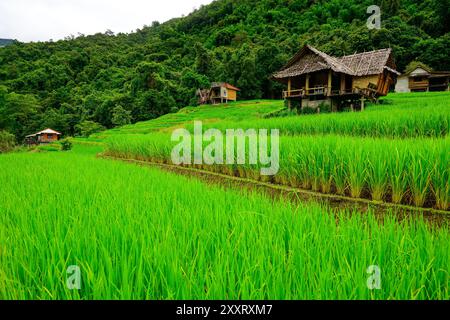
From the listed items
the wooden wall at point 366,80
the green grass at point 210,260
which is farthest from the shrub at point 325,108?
the green grass at point 210,260

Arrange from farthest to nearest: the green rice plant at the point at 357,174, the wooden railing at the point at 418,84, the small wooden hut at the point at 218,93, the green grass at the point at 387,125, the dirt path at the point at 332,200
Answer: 1. the small wooden hut at the point at 218,93
2. the wooden railing at the point at 418,84
3. the green grass at the point at 387,125
4. the green rice plant at the point at 357,174
5. the dirt path at the point at 332,200

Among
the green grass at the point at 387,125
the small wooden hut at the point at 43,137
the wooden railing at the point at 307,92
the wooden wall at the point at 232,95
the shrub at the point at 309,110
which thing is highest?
the wooden wall at the point at 232,95

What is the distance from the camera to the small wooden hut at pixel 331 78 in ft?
56.9

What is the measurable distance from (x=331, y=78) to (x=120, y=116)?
2405 cm

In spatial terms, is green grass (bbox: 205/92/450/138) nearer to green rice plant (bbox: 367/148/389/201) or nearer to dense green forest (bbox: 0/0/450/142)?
green rice plant (bbox: 367/148/389/201)

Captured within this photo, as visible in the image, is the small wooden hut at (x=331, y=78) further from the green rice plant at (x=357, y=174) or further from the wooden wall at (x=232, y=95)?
the wooden wall at (x=232, y=95)

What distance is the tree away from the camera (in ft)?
107

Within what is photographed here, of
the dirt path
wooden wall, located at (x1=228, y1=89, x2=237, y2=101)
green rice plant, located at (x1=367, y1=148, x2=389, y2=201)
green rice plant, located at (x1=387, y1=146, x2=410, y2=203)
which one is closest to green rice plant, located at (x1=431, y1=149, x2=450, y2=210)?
the dirt path

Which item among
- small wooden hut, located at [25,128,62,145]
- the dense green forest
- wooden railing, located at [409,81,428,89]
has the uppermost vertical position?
the dense green forest

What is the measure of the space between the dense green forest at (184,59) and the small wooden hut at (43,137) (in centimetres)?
217

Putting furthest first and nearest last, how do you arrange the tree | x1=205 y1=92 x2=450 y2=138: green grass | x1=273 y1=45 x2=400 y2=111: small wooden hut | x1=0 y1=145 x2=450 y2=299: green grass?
1. the tree
2. x1=273 y1=45 x2=400 y2=111: small wooden hut
3. x1=205 y1=92 x2=450 y2=138: green grass
4. x1=0 y1=145 x2=450 y2=299: green grass

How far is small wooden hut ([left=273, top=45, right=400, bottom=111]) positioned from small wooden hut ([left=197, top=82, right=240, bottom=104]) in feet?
59.1
